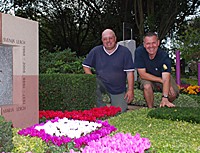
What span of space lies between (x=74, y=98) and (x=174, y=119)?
2109mm

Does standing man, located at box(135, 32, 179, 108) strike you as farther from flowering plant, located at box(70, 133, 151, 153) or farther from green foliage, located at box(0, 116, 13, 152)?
green foliage, located at box(0, 116, 13, 152)

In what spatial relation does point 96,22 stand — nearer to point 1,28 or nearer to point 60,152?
point 1,28

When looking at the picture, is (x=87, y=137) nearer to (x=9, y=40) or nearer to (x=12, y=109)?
(x=12, y=109)

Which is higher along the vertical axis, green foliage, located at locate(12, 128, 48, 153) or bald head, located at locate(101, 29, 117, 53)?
bald head, located at locate(101, 29, 117, 53)

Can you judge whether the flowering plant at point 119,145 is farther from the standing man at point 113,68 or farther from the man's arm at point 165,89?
the standing man at point 113,68

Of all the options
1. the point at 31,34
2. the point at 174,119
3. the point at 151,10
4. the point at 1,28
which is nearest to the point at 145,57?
the point at 174,119

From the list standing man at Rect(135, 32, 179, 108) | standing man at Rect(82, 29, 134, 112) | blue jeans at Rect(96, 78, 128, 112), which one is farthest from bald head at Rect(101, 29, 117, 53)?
blue jeans at Rect(96, 78, 128, 112)

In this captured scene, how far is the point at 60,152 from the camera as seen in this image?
3139 millimetres

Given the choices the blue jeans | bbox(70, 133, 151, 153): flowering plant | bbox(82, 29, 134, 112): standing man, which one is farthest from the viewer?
the blue jeans

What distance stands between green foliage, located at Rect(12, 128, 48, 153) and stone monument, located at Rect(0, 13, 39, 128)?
1265 mm

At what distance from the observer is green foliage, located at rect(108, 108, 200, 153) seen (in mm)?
3158

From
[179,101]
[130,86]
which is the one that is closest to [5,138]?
[130,86]

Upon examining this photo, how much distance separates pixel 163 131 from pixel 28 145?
65.5 inches

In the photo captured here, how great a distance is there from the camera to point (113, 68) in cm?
679
